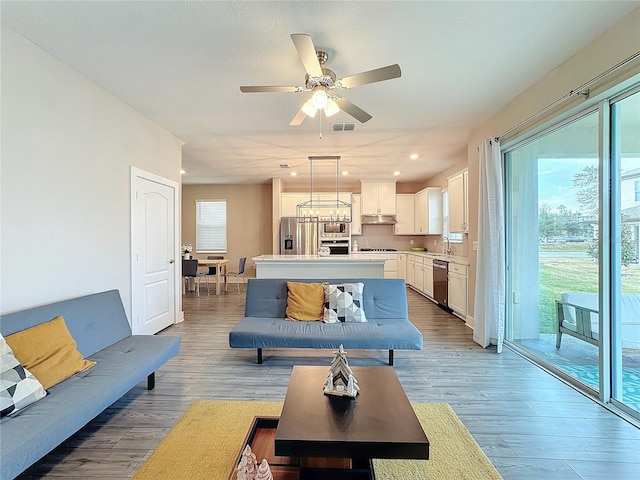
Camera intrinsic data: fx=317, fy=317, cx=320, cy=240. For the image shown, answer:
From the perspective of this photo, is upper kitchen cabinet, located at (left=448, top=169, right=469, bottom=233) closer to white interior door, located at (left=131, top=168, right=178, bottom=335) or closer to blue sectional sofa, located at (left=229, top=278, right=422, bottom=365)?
blue sectional sofa, located at (left=229, top=278, right=422, bottom=365)

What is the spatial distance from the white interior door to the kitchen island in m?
1.29

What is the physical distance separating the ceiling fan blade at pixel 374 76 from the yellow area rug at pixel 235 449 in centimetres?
242

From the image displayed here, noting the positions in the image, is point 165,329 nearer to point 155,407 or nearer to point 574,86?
point 155,407

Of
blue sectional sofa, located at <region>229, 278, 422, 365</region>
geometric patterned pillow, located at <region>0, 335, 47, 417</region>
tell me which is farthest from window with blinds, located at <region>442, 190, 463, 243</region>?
geometric patterned pillow, located at <region>0, 335, 47, 417</region>

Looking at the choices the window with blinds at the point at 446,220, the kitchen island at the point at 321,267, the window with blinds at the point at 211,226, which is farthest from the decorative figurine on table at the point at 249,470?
the window with blinds at the point at 211,226

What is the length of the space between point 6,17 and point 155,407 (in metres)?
2.98

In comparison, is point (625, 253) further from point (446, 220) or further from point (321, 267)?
point (446, 220)

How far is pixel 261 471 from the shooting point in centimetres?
121

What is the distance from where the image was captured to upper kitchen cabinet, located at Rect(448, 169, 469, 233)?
5.23 m

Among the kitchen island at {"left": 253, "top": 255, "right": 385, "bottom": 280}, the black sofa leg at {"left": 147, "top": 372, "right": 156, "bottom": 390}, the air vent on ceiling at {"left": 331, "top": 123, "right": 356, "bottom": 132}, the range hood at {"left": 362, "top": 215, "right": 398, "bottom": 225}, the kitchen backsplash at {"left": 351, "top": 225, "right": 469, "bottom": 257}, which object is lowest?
the black sofa leg at {"left": 147, "top": 372, "right": 156, "bottom": 390}

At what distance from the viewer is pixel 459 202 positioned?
18.0 feet

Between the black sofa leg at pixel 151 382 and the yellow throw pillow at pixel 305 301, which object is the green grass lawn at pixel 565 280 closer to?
the yellow throw pillow at pixel 305 301

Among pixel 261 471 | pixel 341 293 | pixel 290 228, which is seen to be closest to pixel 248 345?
pixel 341 293

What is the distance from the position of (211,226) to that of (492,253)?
7.31 m
